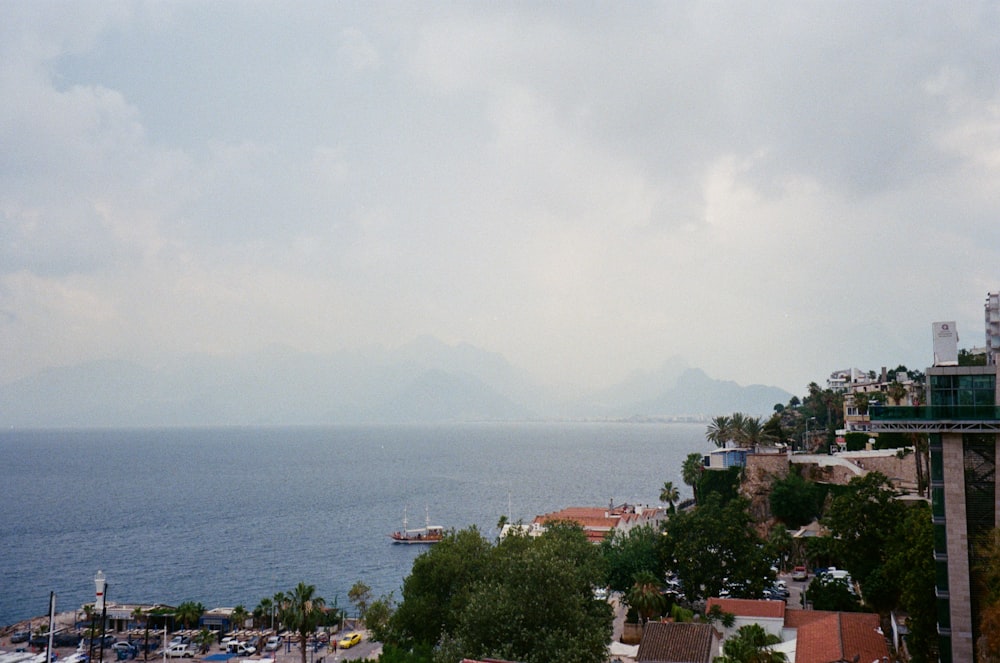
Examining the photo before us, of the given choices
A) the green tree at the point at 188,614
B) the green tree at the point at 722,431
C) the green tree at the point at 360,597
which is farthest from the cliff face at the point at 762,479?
the green tree at the point at 188,614

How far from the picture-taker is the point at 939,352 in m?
27.1

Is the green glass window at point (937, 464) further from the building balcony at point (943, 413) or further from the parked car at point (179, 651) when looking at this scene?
the parked car at point (179, 651)

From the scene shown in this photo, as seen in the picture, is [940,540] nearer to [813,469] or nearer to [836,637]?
[836,637]

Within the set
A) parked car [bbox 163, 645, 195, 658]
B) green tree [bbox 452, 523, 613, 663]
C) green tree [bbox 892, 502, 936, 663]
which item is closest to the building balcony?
green tree [bbox 892, 502, 936, 663]

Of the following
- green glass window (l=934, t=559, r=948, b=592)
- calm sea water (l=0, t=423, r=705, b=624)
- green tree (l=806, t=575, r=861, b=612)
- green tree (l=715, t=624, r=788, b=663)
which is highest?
green glass window (l=934, t=559, r=948, b=592)

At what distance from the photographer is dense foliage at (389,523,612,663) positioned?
1014 inches

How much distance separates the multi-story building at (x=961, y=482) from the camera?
79.5 ft

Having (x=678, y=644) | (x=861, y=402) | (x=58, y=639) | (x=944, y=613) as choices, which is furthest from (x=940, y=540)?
(x=58, y=639)

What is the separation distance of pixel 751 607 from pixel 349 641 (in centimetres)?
2751

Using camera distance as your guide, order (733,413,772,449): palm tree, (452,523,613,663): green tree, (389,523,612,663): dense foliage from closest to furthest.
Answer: (452,523,613,663): green tree → (389,523,612,663): dense foliage → (733,413,772,449): palm tree

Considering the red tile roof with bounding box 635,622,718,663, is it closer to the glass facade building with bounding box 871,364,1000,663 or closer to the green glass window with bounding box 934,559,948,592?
the glass facade building with bounding box 871,364,1000,663

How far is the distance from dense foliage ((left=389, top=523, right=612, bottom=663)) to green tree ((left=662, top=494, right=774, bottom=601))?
8.95 meters

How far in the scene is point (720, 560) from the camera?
1645 inches

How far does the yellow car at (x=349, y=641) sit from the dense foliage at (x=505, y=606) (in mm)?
17348
